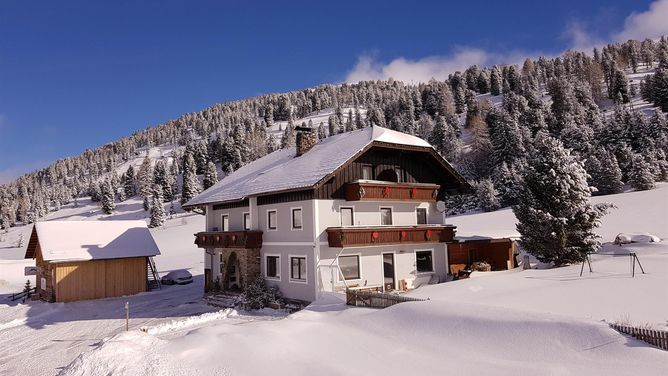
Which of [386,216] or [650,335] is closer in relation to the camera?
[650,335]

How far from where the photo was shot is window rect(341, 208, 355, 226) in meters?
27.5

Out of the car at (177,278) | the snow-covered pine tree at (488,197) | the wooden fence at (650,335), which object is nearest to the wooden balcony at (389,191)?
the wooden fence at (650,335)

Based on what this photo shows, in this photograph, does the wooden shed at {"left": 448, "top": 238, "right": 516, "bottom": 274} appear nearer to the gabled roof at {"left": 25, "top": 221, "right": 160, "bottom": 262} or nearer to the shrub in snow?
the shrub in snow

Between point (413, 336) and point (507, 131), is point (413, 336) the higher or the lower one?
the lower one

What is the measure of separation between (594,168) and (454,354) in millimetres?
61268

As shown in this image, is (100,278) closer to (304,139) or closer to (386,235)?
(304,139)

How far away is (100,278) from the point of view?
117ft

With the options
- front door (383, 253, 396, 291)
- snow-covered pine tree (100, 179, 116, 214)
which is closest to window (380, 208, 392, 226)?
front door (383, 253, 396, 291)

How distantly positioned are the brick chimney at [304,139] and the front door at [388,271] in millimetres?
10461

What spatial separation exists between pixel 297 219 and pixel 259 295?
5.19 m

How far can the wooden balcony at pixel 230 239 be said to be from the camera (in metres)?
29.3

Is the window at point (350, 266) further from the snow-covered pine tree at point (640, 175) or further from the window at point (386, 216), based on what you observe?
the snow-covered pine tree at point (640, 175)

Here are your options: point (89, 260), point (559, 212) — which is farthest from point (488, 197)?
point (89, 260)

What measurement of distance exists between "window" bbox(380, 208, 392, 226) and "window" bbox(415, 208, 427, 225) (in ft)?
8.40
